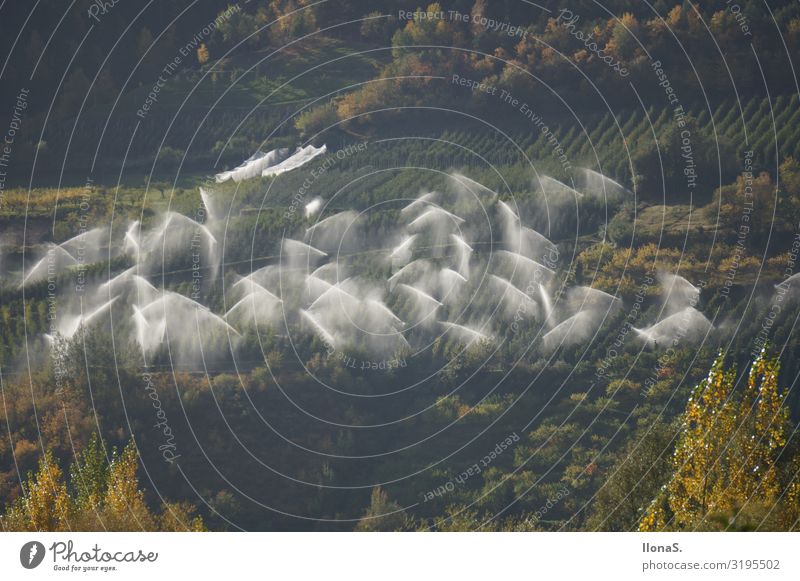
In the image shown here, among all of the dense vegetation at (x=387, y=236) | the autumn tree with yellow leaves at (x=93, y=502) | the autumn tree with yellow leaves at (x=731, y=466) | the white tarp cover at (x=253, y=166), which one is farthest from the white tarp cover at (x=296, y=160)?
the autumn tree with yellow leaves at (x=731, y=466)

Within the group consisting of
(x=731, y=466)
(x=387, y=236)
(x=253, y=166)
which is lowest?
(x=731, y=466)

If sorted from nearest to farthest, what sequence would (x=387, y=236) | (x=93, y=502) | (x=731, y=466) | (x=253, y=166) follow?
(x=731, y=466), (x=93, y=502), (x=387, y=236), (x=253, y=166)
